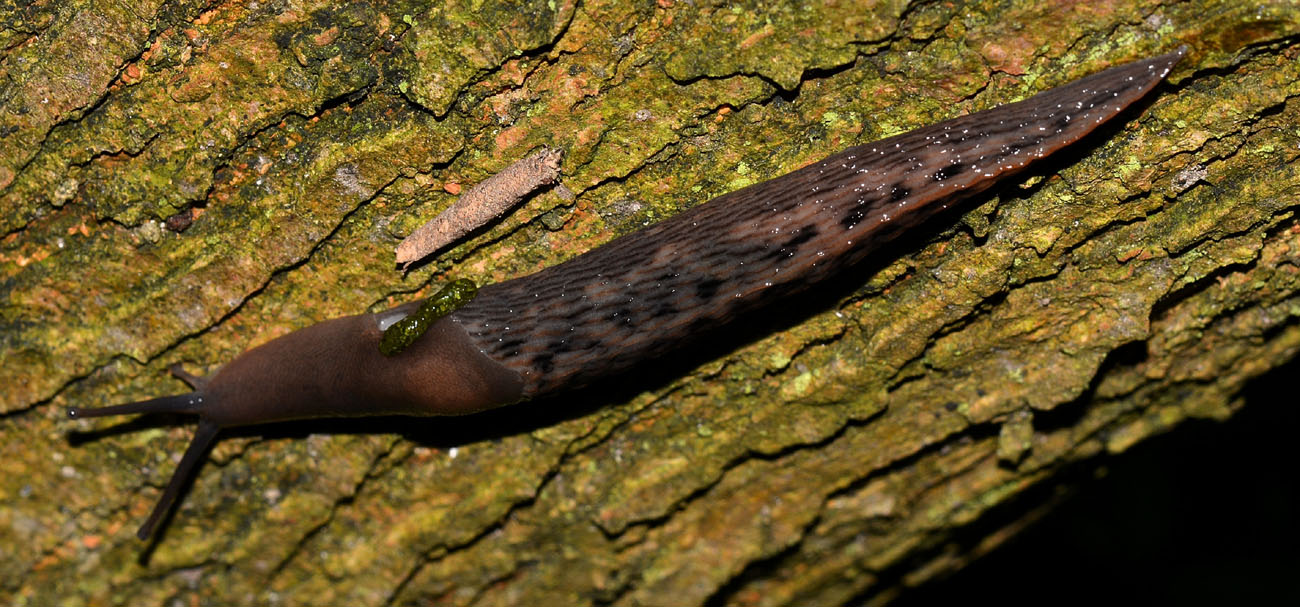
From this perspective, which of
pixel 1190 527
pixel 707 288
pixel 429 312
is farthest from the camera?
pixel 1190 527

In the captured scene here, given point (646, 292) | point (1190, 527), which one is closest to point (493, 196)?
point (646, 292)

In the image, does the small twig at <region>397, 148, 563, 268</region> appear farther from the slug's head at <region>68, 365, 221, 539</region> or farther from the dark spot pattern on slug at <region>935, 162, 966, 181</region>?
the dark spot pattern on slug at <region>935, 162, 966, 181</region>

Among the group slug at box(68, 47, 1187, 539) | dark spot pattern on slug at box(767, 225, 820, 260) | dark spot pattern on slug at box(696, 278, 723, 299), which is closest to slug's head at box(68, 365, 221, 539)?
slug at box(68, 47, 1187, 539)

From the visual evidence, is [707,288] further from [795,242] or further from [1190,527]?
[1190,527]

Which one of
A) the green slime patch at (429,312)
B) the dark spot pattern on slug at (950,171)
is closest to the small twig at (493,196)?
the green slime patch at (429,312)

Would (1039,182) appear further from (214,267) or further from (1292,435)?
(214,267)

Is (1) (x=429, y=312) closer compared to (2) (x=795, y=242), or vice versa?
(2) (x=795, y=242)

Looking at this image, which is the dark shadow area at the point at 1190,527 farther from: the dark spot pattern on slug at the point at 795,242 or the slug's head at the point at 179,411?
the slug's head at the point at 179,411

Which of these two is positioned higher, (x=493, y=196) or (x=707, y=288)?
(x=493, y=196)
